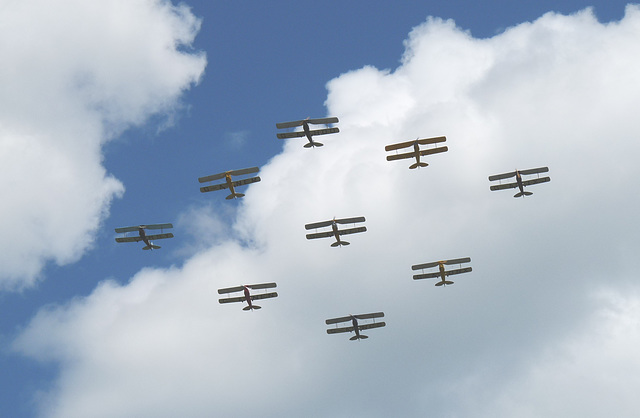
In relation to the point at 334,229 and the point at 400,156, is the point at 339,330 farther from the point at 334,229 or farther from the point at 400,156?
the point at 400,156

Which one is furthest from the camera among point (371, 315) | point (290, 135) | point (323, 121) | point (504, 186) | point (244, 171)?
point (371, 315)

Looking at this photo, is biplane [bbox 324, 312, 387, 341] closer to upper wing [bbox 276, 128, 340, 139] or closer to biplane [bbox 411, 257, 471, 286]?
biplane [bbox 411, 257, 471, 286]

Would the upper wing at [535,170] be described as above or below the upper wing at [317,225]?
above

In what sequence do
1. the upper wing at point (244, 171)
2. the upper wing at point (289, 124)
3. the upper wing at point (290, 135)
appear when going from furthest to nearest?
the upper wing at point (290, 135), the upper wing at point (244, 171), the upper wing at point (289, 124)

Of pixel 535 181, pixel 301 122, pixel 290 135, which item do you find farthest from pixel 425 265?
pixel 301 122

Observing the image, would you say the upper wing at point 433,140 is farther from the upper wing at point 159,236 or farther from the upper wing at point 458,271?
the upper wing at point 159,236

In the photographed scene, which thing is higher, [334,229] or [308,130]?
[308,130]

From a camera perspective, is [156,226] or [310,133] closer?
[310,133]

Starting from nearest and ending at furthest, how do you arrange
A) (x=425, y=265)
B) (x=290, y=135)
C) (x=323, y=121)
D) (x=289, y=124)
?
(x=323, y=121) < (x=289, y=124) < (x=290, y=135) < (x=425, y=265)

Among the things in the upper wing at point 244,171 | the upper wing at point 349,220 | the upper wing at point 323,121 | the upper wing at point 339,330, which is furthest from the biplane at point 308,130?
the upper wing at point 339,330

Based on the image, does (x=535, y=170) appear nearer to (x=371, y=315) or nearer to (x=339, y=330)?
(x=371, y=315)

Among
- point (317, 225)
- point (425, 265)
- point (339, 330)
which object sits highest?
point (317, 225)

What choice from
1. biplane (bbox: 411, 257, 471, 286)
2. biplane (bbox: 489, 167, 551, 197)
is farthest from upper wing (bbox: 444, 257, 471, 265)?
biplane (bbox: 489, 167, 551, 197)

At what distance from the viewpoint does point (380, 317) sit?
152875 mm
